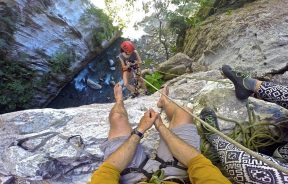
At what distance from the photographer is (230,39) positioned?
546cm

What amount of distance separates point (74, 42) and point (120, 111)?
737 centimetres

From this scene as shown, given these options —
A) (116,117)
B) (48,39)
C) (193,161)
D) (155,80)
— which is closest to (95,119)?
(116,117)

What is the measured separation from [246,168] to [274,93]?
93 centimetres

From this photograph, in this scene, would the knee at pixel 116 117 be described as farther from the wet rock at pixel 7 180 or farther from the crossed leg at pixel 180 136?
the wet rock at pixel 7 180

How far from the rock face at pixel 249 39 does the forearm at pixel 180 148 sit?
2281 millimetres

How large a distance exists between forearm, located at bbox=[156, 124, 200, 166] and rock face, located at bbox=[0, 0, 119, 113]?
6884 mm

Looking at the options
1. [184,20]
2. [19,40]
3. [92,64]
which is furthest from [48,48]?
[184,20]

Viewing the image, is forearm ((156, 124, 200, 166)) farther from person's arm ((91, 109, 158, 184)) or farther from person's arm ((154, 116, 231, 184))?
person's arm ((91, 109, 158, 184))

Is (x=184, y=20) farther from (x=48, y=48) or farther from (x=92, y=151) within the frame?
(x=92, y=151)

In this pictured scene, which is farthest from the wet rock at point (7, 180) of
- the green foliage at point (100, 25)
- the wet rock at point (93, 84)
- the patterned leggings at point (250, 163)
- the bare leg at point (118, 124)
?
the green foliage at point (100, 25)

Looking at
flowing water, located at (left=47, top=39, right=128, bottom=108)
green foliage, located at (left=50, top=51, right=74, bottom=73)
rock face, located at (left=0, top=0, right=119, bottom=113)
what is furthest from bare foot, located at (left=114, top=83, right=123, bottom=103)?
green foliage, located at (left=50, top=51, right=74, bottom=73)

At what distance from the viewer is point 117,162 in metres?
2.35

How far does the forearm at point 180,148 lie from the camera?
235 centimetres

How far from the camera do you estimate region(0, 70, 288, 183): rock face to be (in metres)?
2.85
